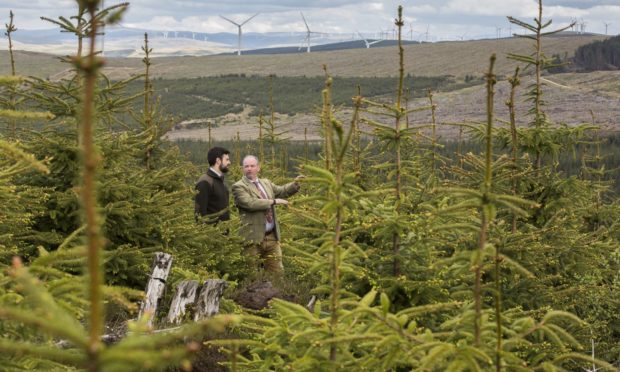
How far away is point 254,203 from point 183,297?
2688 mm

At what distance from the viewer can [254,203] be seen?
9672 mm

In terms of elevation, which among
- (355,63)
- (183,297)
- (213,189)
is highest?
(355,63)

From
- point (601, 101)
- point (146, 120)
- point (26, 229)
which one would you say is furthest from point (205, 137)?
point (26, 229)

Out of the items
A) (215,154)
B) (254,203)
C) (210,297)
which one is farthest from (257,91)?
(210,297)

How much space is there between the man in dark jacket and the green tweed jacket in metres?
0.33

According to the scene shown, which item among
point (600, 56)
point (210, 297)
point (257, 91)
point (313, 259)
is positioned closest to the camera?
point (313, 259)

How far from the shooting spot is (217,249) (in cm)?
985

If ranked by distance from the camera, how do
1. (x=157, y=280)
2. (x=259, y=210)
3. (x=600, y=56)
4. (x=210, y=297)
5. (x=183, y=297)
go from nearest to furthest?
(x=210, y=297)
(x=183, y=297)
(x=157, y=280)
(x=259, y=210)
(x=600, y=56)

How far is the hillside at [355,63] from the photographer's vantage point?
122319mm

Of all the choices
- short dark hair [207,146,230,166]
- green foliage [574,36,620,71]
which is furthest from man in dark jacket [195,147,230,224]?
green foliage [574,36,620,71]

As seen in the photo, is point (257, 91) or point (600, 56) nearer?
point (600, 56)

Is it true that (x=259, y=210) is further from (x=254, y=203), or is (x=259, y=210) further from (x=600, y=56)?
(x=600, y=56)

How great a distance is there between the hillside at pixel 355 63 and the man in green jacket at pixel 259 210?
9956 cm

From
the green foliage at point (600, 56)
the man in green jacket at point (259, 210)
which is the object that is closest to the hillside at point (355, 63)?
the green foliage at point (600, 56)
